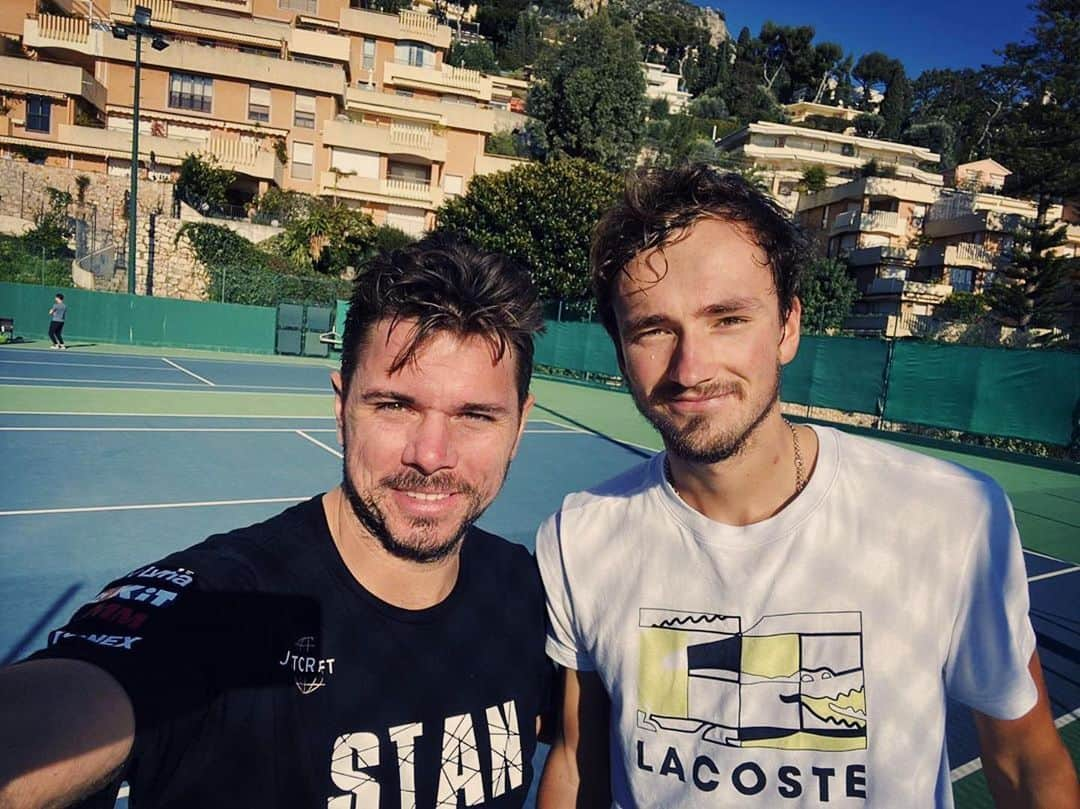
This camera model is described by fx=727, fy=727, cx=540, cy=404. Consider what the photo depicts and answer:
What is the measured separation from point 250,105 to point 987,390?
146 feet

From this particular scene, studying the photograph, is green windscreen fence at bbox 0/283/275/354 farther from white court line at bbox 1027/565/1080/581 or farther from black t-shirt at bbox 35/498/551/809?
black t-shirt at bbox 35/498/551/809

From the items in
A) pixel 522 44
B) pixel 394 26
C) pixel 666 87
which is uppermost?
pixel 666 87

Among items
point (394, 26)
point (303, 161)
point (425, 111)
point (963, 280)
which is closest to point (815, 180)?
point (963, 280)

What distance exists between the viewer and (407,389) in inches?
74.8

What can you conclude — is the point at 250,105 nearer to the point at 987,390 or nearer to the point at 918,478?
the point at 987,390

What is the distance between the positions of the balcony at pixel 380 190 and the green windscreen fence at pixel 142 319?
15787mm

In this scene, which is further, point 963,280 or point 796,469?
point 963,280

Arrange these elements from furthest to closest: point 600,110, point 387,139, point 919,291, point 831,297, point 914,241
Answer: point 914,241
point 919,291
point 831,297
point 387,139
point 600,110

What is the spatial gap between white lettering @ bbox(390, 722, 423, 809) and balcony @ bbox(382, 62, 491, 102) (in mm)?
54148

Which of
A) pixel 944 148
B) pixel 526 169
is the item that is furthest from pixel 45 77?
pixel 944 148

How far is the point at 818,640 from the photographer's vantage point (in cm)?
177

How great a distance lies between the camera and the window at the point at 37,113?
39.9 metres

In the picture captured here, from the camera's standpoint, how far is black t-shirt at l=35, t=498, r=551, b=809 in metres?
1.42

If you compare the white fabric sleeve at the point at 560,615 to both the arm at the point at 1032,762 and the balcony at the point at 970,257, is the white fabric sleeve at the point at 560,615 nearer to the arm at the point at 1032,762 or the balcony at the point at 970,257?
the arm at the point at 1032,762
